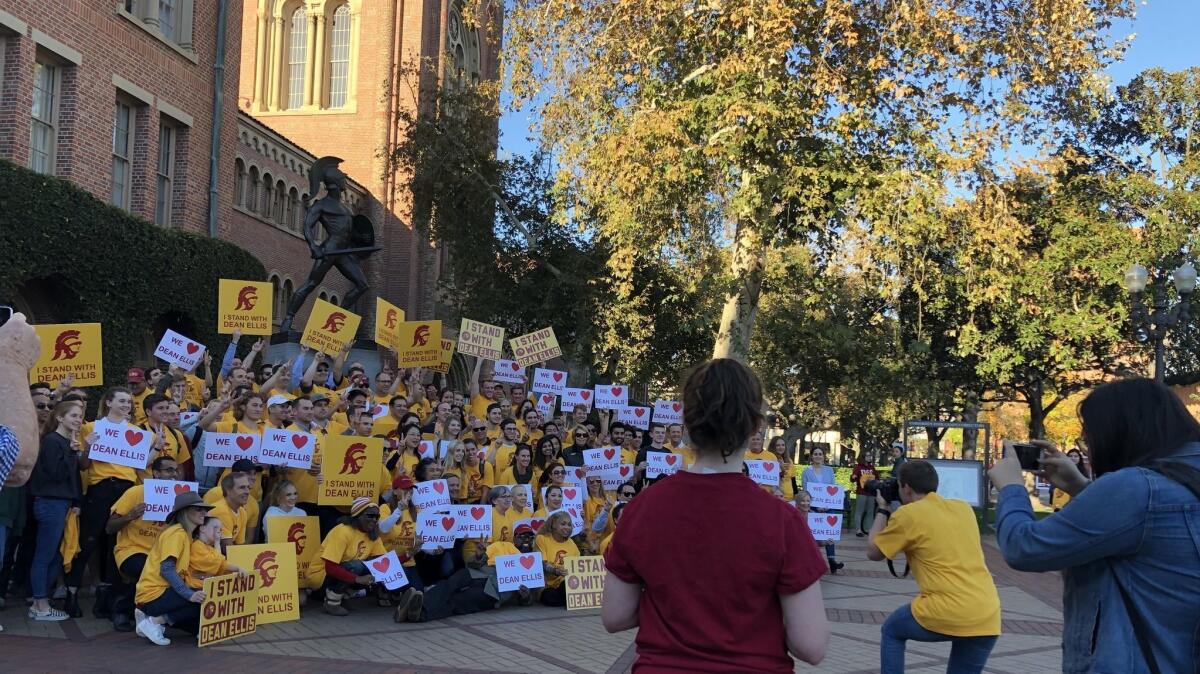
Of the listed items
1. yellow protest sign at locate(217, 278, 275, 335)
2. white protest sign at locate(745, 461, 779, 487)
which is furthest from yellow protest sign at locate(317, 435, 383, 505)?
white protest sign at locate(745, 461, 779, 487)

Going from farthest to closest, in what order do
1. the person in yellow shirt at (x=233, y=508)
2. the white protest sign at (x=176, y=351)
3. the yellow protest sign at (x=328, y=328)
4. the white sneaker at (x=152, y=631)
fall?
the yellow protest sign at (x=328, y=328)
the white protest sign at (x=176, y=351)
the person in yellow shirt at (x=233, y=508)
the white sneaker at (x=152, y=631)

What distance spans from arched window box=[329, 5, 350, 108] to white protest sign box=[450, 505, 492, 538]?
107ft

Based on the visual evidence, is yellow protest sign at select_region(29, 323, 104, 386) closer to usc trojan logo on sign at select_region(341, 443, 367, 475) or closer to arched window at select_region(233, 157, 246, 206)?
usc trojan logo on sign at select_region(341, 443, 367, 475)

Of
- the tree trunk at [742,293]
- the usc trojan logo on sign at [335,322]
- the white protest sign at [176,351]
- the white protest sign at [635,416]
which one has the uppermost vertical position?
the tree trunk at [742,293]

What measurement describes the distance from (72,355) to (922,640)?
8.57 m

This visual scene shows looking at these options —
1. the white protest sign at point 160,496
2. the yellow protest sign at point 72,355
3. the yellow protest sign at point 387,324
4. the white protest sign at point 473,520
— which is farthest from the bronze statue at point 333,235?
the white protest sign at point 160,496

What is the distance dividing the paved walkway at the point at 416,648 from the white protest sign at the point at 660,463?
6.82 feet

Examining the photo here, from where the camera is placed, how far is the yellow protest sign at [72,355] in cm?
1008

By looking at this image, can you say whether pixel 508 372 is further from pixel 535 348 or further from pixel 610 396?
pixel 610 396

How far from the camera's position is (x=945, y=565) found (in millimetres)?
5508

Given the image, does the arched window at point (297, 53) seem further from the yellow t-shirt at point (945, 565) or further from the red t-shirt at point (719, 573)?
the red t-shirt at point (719, 573)

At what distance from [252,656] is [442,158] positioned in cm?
1759

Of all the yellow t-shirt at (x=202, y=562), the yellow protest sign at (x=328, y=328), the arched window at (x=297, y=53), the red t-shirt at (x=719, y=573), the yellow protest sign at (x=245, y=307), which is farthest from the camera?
the arched window at (x=297, y=53)

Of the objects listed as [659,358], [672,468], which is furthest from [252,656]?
[659,358]
